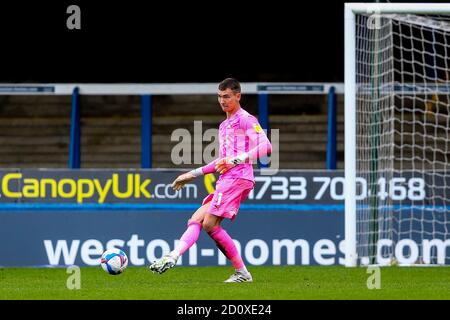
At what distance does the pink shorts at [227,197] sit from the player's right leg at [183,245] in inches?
5.4

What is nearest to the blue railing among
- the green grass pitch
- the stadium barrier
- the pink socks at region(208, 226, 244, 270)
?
the stadium barrier

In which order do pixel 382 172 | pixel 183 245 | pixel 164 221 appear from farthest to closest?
1. pixel 164 221
2. pixel 382 172
3. pixel 183 245

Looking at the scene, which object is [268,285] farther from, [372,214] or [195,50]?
[195,50]

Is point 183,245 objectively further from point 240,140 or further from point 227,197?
point 240,140

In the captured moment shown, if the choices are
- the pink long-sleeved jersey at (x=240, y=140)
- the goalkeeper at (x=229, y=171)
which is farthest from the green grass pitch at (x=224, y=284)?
the pink long-sleeved jersey at (x=240, y=140)

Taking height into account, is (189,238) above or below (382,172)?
below

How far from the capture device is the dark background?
19109 mm

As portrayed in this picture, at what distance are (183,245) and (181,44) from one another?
34.5 ft

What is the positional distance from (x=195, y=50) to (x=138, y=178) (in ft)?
21.4

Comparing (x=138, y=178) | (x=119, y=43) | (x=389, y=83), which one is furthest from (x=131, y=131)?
(x=389, y=83)

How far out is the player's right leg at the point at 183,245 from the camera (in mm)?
9195

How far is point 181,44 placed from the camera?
19672 mm

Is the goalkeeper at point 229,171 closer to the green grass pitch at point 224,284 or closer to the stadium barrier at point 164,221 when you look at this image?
the green grass pitch at point 224,284

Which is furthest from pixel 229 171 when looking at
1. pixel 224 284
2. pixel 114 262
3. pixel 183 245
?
pixel 114 262
